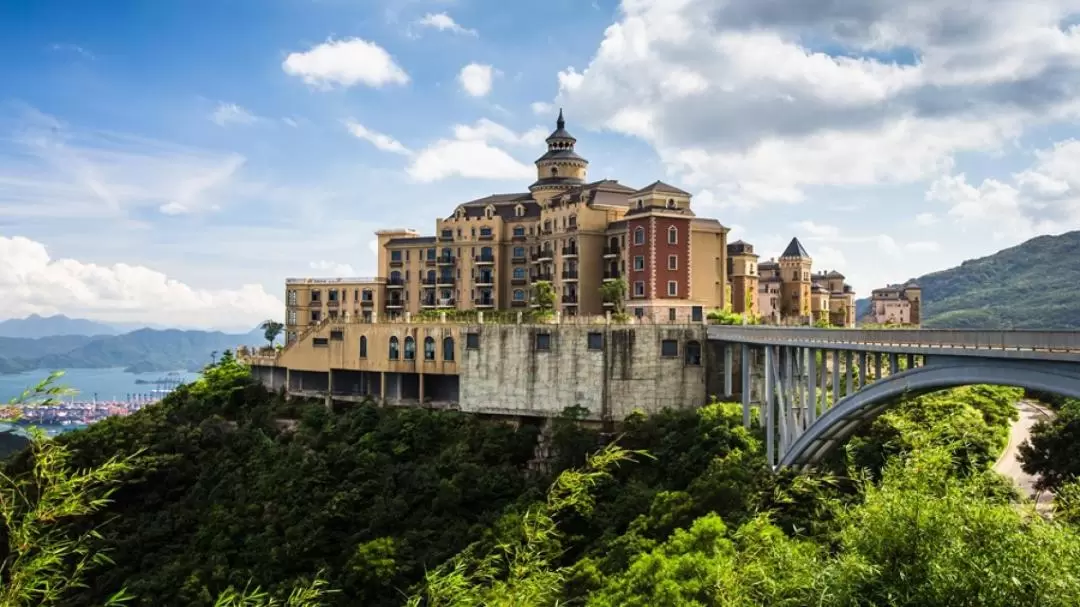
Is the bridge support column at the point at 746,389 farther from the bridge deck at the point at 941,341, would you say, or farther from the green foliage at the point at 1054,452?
the green foliage at the point at 1054,452

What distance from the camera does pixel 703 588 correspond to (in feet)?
85.9

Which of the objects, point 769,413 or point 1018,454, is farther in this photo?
point 1018,454

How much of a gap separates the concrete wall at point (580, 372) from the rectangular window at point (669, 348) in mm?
189

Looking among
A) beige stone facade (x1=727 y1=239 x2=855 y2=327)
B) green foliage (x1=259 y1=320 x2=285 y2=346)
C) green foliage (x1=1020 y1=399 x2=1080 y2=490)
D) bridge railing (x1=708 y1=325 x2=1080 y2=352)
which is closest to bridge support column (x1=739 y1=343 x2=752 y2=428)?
bridge railing (x1=708 y1=325 x2=1080 y2=352)

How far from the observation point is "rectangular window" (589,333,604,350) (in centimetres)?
5000

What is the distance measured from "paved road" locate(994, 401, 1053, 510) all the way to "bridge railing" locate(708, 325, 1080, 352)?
34.6ft

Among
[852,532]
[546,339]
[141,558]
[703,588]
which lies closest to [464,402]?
[546,339]

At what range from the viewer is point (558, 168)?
7831cm

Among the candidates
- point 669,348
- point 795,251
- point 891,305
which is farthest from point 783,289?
point 669,348

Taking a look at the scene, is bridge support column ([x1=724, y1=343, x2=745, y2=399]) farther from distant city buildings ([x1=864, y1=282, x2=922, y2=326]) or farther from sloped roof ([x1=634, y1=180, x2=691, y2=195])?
distant city buildings ([x1=864, y1=282, x2=922, y2=326])

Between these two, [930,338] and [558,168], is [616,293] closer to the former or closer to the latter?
[558,168]

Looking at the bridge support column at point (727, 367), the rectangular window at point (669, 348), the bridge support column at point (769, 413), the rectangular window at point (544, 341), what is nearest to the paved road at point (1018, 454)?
the bridge support column at point (769, 413)

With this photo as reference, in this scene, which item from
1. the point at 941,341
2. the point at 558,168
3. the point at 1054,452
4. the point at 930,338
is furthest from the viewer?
the point at 558,168

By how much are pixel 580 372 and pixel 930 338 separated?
26073 mm
